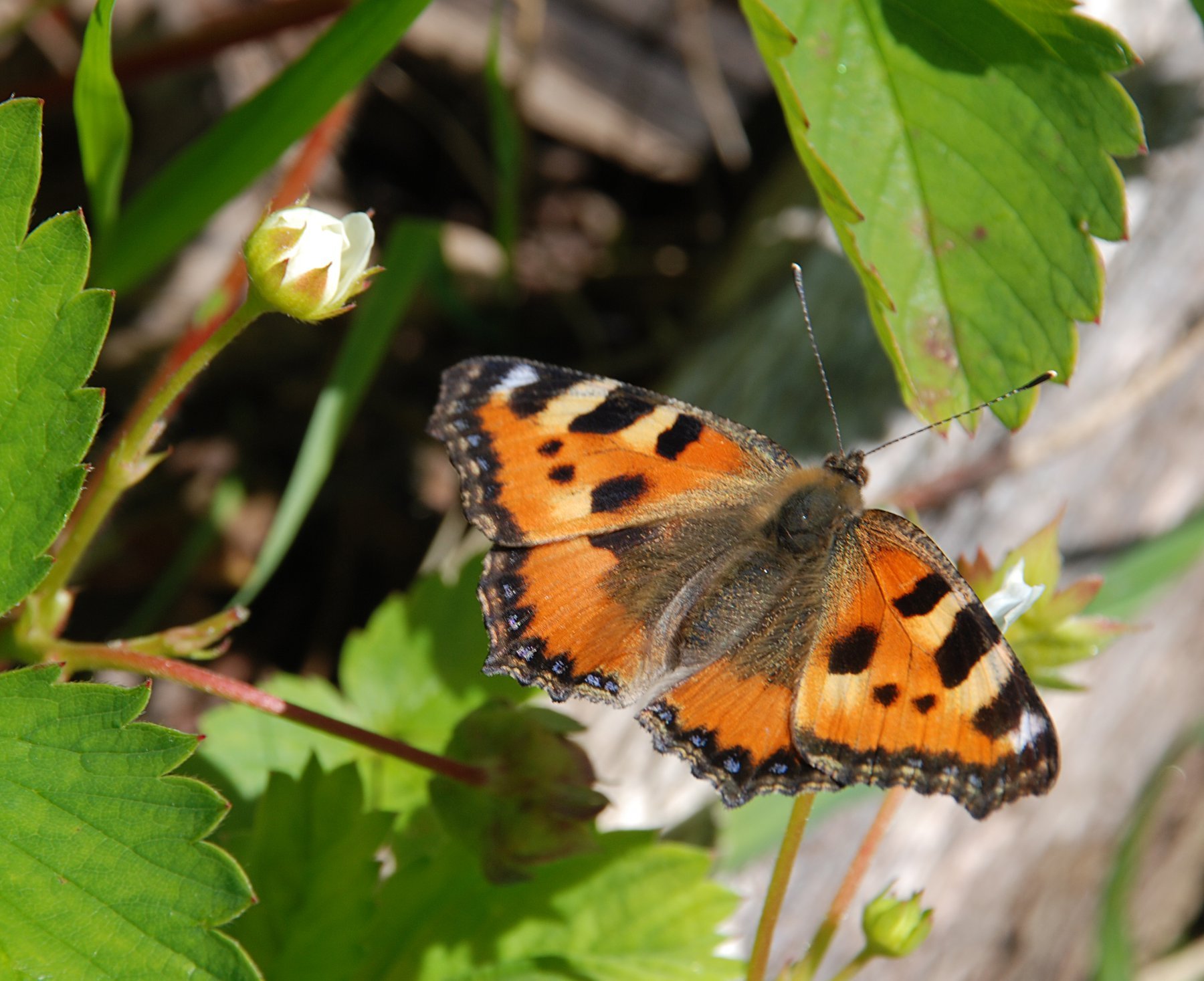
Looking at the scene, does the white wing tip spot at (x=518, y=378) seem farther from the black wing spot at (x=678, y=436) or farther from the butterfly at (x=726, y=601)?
the black wing spot at (x=678, y=436)

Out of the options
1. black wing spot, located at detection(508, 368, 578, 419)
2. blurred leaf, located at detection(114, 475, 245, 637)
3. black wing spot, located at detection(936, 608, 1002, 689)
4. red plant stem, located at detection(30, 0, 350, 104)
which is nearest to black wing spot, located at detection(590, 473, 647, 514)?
black wing spot, located at detection(508, 368, 578, 419)

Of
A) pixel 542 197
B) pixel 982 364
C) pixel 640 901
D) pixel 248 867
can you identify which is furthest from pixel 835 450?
pixel 542 197

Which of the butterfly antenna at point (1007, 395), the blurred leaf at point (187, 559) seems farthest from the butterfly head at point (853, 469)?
the blurred leaf at point (187, 559)

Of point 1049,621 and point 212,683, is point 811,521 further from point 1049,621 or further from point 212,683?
point 212,683

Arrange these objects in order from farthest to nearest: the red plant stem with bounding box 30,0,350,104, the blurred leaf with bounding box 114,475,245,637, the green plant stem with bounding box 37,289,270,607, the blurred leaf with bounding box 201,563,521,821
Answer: the blurred leaf with bounding box 114,475,245,637 < the red plant stem with bounding box 30,0,350,104 < the blurred leaf with bounding box 201,563,521,821 < the green plant stem with bounding box 37,289,270,607

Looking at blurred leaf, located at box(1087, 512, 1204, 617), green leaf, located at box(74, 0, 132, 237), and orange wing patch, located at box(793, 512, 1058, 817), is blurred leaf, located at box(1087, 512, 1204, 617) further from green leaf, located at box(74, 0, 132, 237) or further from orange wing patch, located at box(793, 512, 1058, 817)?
green leaf, located at box(74, 0, 132, 237)

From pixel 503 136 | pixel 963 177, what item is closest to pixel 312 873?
pixel 963 177

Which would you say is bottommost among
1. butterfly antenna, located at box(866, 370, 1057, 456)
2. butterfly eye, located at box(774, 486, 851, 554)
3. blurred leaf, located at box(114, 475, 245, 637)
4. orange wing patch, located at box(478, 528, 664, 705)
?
blurred leaf, located at box(114, 475, 245, 637)
